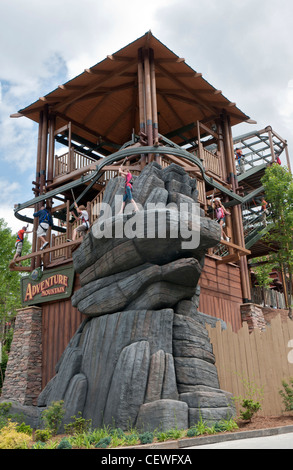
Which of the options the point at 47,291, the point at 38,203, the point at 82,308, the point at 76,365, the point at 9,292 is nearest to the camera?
the point at 76,365

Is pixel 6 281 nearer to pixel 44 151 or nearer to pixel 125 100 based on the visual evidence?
pixel 44 151

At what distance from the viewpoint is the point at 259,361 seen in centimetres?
1137

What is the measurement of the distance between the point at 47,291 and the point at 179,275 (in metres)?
6.70

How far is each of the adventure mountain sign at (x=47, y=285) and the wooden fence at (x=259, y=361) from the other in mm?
5970

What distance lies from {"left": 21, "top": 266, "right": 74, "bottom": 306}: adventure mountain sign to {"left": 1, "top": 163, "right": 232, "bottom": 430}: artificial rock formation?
2.40m

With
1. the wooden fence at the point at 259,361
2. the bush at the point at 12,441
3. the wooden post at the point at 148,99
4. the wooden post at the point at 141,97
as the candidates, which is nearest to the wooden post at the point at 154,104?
the wooden post at the point at 148,99

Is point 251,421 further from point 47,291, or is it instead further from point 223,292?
point 47,291

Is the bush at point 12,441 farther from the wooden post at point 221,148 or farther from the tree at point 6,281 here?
the tree at point 6,281

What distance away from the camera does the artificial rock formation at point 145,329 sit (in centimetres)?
1048

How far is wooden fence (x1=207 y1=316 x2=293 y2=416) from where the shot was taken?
10906 millimetres

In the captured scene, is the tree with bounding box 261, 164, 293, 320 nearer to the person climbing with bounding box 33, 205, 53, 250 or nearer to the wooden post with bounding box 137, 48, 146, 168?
the wooden post with bounding box 137, 48, 146, 168

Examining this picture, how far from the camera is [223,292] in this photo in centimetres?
1698
